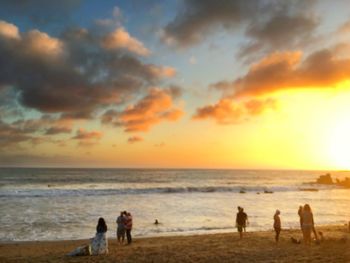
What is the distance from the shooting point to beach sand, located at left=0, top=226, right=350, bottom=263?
1446 centimetres

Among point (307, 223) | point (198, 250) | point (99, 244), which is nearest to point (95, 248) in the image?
point (99, 244)

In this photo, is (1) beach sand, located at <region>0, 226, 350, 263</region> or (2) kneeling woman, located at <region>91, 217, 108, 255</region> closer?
(1) beach sand, located at <region>0, 226, 350, 263</region>

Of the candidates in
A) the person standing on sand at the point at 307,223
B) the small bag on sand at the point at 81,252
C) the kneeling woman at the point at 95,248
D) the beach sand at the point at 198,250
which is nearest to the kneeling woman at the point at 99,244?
the kneeling woman at the point at 95,248

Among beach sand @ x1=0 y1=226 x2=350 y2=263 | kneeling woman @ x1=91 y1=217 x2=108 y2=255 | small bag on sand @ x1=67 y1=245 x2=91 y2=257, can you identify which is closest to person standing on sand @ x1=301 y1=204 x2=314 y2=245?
beach sand @ x1=0 y1=226 x2=350 y2=263

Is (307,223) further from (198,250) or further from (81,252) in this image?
(81,252)

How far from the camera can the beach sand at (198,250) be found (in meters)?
14.5

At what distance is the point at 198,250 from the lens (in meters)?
16.4

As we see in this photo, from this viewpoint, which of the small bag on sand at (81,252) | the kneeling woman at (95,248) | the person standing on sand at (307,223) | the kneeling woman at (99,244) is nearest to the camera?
the small bag on sand at (81,252)

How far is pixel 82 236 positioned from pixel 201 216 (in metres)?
12.3

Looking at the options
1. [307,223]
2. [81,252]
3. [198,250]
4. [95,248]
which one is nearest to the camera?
[81,252]

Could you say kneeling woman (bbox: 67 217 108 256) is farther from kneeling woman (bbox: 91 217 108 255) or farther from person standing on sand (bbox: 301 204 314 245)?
person standing on sand (bbox: 301 204 314 245)

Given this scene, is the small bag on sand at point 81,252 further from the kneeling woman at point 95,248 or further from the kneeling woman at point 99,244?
the kneeling woman at point 99,244

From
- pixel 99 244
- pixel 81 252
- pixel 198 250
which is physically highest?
pixel 99 244

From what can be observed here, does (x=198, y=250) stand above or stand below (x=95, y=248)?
below
